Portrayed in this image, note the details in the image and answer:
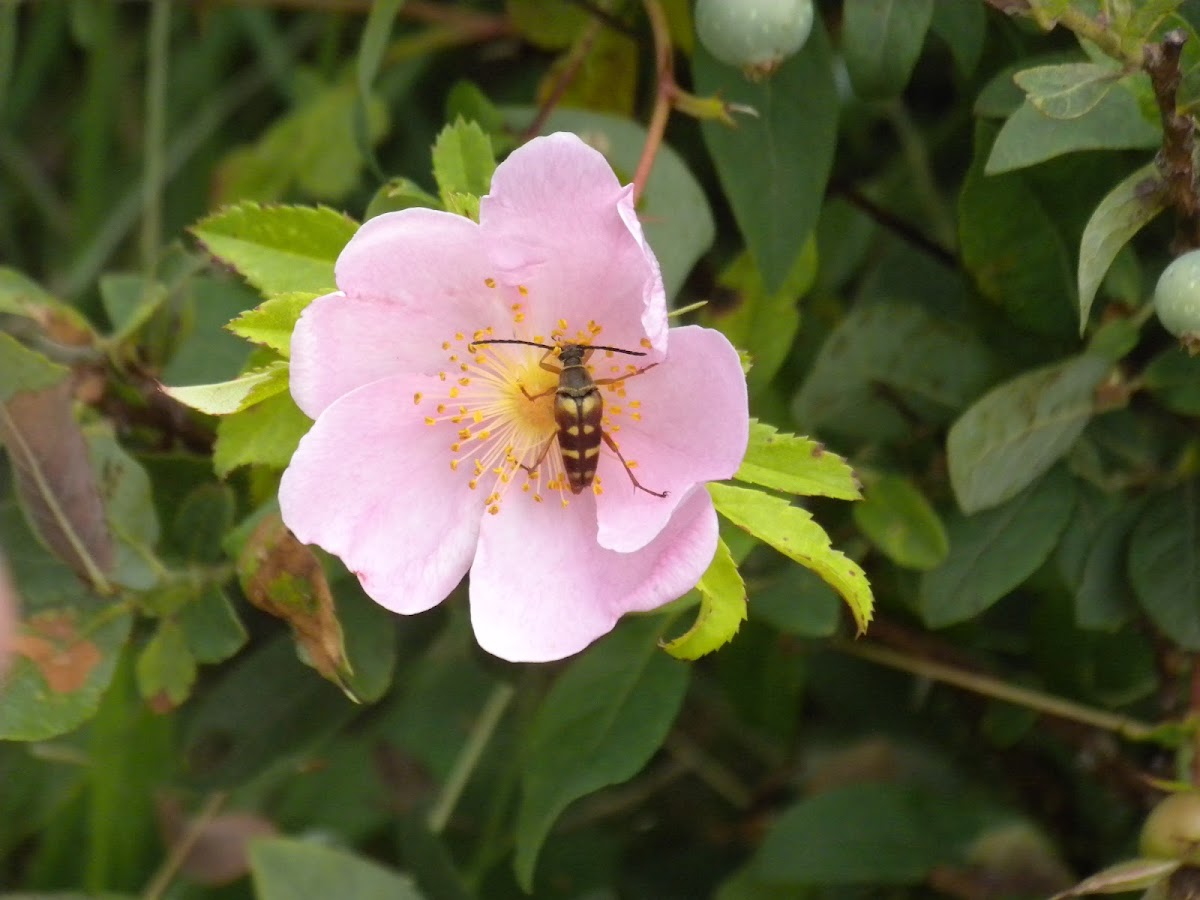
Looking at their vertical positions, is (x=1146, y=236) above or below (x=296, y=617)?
above

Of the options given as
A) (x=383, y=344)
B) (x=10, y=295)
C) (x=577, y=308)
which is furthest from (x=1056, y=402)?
(x=10, y=295)

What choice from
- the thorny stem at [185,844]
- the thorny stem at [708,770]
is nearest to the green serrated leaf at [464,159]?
the thorny stem at [185,844]

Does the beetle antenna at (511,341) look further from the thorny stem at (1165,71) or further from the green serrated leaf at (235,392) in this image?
the thorny stem at (1165,71)

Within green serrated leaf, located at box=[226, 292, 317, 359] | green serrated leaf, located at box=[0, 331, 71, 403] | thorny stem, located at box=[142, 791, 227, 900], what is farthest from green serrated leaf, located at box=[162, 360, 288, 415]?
thorny stem, located at box=[142, 791, 227, 900]

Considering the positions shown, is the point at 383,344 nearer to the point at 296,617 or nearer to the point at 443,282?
the point at 443,282

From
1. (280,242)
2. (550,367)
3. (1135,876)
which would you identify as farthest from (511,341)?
(1135,876)

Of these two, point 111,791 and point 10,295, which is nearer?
point 10,295
